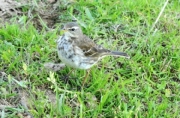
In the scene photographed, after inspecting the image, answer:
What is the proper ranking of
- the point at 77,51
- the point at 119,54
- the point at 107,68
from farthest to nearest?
the point at 107,68 → the point at 119,54 → the point at 77,51

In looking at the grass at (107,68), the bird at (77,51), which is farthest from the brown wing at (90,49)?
the grass at (107,68)

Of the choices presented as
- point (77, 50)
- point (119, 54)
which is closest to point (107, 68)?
point (119, 54)

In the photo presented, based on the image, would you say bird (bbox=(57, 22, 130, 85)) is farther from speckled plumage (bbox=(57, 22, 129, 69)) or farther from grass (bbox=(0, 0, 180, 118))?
grass (bbox=(0, 0, 180, 118))

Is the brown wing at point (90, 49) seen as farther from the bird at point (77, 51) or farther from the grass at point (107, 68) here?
the grass at point (107, 68)

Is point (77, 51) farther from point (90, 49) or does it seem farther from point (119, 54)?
point (119, 54)

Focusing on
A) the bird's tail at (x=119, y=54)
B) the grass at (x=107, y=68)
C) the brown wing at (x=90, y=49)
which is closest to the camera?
the grass at (x=107, y=68)

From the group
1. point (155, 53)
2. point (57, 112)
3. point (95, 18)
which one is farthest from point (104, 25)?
point (57, 112)

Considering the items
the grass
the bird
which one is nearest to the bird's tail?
the bird
